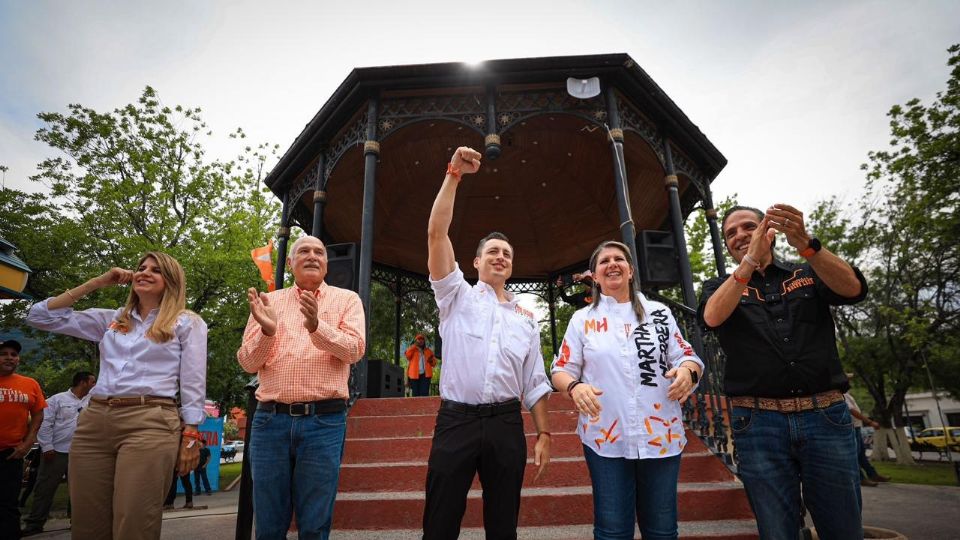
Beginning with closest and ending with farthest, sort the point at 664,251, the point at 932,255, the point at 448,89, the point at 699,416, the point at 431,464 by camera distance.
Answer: the point at 431,464 → the point at 699,416 → the point at 448,89 → the point at 664,251 → the point at 932,255

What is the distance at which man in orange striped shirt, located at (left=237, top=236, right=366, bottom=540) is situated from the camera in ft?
7.14

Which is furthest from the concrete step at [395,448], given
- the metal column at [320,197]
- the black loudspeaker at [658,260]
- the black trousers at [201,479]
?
the black trousers at [201,479]

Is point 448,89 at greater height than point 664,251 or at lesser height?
greater

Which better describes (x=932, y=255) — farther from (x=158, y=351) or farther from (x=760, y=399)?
(x=158, y=351)

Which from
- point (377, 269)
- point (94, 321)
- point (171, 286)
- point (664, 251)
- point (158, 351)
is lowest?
point (158, 351)

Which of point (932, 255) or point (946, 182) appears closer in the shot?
point (946, 182)

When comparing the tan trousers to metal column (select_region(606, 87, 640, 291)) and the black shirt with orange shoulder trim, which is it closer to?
the black shirt with orange shoulder trim

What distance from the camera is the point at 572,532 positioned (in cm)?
346

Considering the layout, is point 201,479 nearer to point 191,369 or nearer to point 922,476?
point 191,369

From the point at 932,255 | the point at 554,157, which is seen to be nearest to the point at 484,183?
the point at 554,157

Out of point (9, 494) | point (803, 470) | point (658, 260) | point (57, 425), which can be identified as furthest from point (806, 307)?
point (57, 425)

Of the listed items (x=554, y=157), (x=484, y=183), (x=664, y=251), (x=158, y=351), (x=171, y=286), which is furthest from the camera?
(x=484, y=183)

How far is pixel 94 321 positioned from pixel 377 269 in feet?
32.1

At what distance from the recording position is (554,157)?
33.0ft
